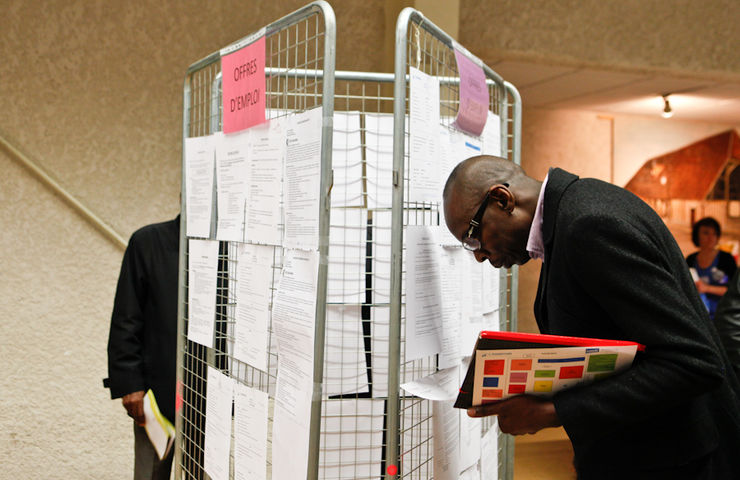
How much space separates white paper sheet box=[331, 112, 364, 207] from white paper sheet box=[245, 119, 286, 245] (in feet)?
1.03

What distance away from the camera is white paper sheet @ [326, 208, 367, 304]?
5.79 feet

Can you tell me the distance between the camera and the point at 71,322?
3.31m

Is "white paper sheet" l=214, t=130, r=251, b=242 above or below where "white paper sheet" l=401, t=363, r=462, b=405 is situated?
above

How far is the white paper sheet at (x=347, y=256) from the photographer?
5.79ft

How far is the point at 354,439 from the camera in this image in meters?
1.76

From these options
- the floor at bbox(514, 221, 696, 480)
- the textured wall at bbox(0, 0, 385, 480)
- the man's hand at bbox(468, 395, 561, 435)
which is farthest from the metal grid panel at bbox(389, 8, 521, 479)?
the textured wall at bbox(0, 0, 385, 480)

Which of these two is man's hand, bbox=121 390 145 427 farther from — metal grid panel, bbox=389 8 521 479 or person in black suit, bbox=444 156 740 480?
person in black suit, bbox=444 156 740 480

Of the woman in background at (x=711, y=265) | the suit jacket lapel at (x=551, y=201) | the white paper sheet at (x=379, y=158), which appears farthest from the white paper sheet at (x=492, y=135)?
the woman in background at (x=711, y=265)

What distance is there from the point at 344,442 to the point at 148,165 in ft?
7.52

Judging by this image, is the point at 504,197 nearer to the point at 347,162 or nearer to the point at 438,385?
the point at 438,385

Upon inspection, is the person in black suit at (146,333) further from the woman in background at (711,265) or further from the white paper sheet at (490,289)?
the woman in background at (711,265)

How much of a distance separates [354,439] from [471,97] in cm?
102

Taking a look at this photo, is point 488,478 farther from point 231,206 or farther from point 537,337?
point 231,206

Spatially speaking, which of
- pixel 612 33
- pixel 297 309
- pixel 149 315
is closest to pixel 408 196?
pixel 297 309
